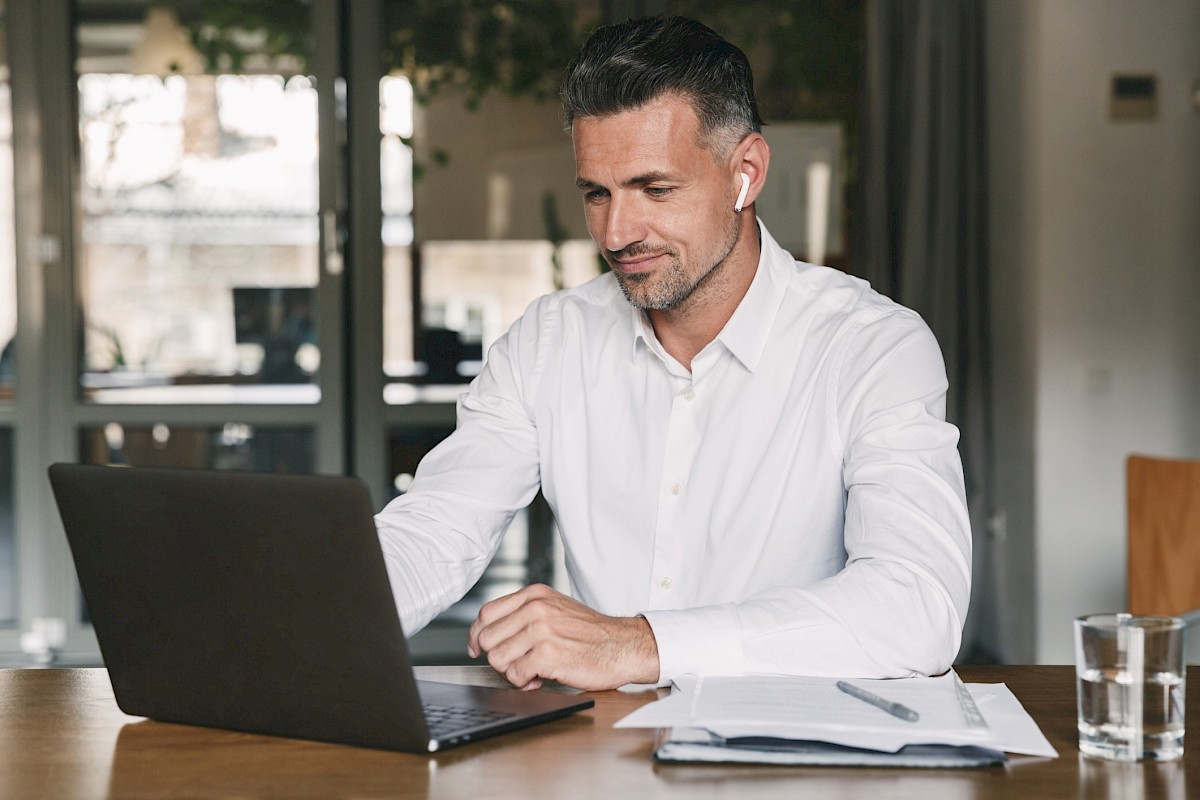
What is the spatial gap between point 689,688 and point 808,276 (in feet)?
2.71

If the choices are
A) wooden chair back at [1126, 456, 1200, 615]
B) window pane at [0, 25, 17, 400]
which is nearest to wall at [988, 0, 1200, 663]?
wooden chair back at [1126, 456, 1200, 615]

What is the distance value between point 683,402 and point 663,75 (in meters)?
0.44

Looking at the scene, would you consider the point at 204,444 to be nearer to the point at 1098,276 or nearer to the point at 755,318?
the point at 1098,276

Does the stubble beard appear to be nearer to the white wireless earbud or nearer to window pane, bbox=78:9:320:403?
the white wireless earbud

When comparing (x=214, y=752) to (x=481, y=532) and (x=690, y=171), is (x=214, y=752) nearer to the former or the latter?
(x=481, y=532)

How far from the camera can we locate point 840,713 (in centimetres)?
108

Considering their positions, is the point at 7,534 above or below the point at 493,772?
below

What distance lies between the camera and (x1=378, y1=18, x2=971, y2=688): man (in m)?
1.61

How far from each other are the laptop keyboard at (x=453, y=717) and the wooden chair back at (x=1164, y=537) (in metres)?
1.71

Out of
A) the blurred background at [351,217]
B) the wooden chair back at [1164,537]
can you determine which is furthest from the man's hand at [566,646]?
the blurred background at [351,217]

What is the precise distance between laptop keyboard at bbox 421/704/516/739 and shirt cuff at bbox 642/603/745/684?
0.19 meters

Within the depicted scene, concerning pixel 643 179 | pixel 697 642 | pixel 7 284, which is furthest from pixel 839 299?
pixel 7 284

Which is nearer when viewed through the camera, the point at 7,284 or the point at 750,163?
the point at 750,163

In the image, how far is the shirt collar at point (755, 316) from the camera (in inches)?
69.5
